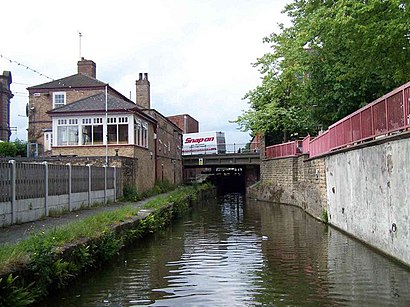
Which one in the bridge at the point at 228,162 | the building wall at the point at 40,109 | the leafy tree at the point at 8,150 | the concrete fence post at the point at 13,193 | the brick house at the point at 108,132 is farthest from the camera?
the bridge at the point at 228,162

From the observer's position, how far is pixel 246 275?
1080 cm

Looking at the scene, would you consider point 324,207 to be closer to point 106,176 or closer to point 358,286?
point 106,176

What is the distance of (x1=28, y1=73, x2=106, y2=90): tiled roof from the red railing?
25.1m

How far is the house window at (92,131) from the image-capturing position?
103 ft

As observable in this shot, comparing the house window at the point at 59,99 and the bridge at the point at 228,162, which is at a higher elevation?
the house window at the point at 59,99

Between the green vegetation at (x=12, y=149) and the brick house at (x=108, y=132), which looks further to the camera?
the green vegetation at (x=12, y=149)

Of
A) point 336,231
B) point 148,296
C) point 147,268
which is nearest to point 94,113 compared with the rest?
point 336,231

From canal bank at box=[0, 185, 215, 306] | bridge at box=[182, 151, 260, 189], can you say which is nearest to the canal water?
canal bank at box=[0, 185, 215, 306]

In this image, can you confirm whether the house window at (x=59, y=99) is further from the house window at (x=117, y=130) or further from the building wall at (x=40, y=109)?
the house window at (x=117, y=130)

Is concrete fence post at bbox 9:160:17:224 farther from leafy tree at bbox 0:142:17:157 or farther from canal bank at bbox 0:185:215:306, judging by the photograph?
leafy tree at bbox 0:142:17:157

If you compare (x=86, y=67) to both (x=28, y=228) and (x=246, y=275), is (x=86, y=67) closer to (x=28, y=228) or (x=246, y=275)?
(x=28, y=228)

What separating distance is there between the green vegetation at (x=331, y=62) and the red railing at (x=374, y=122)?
2.42 metres

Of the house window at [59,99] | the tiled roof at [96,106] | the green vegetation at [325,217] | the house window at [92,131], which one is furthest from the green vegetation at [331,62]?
the house window at [59,99]

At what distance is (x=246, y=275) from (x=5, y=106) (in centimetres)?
5117
